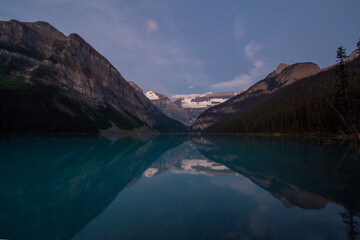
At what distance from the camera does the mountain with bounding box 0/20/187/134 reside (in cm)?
10769

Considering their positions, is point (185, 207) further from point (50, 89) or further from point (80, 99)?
point (80, 99)

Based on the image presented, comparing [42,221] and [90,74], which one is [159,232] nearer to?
[42,221]

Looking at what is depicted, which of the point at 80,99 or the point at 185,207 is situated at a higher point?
the point at 80,99

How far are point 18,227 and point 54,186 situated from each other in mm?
6493

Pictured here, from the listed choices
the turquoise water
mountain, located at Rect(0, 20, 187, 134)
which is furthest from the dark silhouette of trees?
mountain, located at Rect(0, 20, 187, 134)

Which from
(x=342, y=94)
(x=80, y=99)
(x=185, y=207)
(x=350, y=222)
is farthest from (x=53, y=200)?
(x=80, y=99)

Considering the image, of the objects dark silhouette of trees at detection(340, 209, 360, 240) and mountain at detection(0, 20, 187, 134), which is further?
mountain at detection(0, 20, 187, 134)

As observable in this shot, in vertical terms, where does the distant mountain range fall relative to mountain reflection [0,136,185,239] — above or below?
above

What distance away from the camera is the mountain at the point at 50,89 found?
107688 millimetres

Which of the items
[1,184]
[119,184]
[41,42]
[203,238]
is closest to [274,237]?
[203,238]

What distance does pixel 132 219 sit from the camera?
8.05 meters

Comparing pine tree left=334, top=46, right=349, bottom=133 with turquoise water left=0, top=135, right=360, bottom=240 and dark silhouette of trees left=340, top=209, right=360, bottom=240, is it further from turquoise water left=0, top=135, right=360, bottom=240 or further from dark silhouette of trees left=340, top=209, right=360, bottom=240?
Result: dark silhouette of trees left=340, top=209, right=360, bottom=240

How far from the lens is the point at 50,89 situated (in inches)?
5463

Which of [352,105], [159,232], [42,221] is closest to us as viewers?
[159,232]
